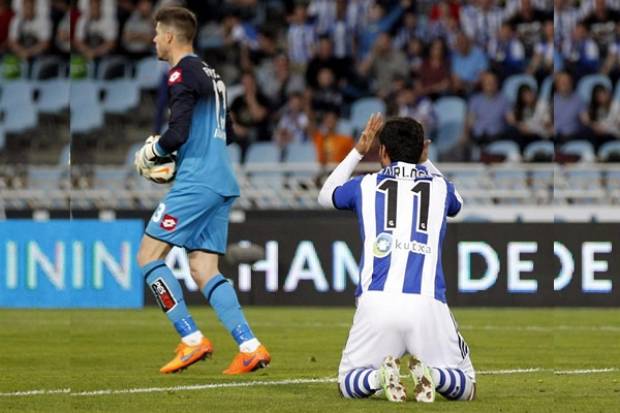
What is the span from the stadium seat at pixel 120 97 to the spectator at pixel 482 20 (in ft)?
14.5

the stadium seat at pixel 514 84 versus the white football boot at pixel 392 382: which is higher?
the stadium seat at pixel 514 84

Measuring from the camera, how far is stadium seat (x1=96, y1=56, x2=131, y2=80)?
22.2 metres

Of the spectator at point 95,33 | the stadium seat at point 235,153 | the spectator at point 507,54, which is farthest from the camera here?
the spectator at point 95,33

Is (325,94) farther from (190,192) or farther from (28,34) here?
(190,192)

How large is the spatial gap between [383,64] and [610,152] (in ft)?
11.5

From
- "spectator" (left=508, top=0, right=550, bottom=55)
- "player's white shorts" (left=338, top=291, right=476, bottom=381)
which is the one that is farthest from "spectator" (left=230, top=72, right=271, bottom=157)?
"player's white shorts" (left=338, top=291, right=476, bottom=381)

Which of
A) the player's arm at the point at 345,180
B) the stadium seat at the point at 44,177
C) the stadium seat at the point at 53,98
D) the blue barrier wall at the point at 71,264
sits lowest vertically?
the blue barrier wall at the point at 71,264

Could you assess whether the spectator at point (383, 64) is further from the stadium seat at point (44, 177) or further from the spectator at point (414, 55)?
the stadium seat at point (44, 177)

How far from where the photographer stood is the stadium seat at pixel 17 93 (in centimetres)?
2169

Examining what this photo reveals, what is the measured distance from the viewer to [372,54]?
21.4 meters

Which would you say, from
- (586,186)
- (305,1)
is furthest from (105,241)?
(305,1)

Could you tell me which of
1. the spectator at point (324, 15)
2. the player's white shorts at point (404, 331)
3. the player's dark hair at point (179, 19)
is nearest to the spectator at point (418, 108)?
the spectator at point (324, 15)

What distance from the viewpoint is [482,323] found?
14.1 m

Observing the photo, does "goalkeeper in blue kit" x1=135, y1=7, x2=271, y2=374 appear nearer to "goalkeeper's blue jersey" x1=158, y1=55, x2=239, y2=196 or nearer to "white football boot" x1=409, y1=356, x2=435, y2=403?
"goalkeeper's blue jersey" x1=158, y1=55, x2=239, y2=196
